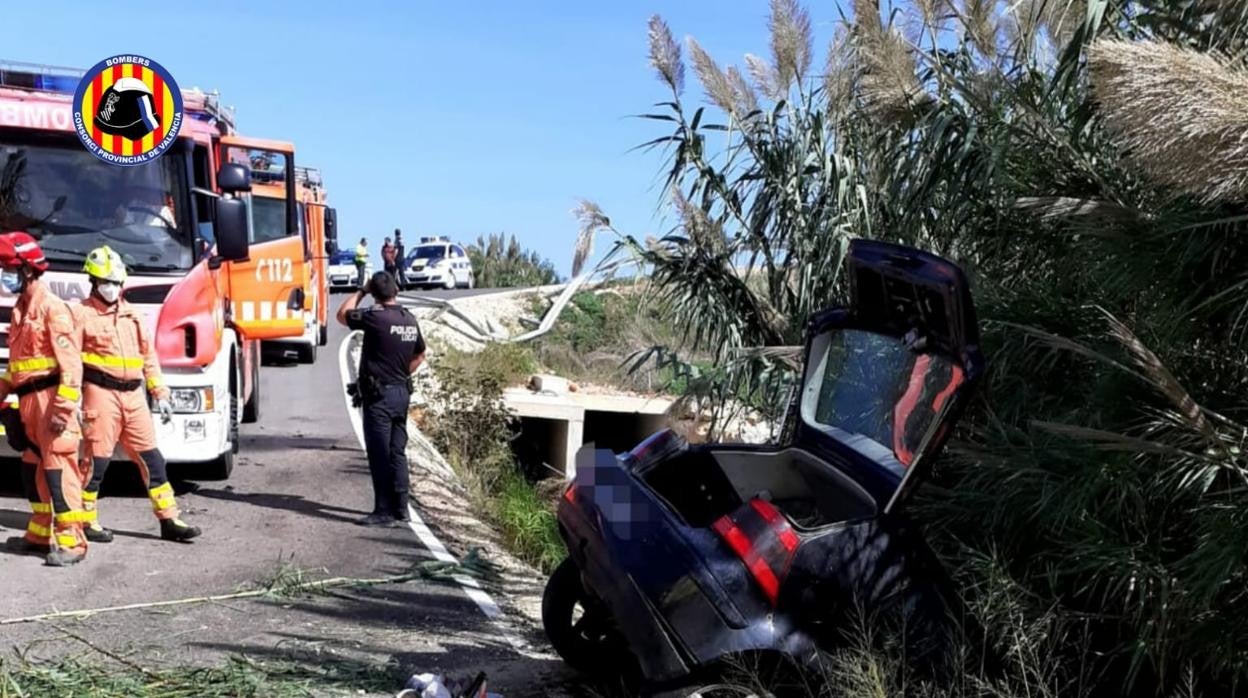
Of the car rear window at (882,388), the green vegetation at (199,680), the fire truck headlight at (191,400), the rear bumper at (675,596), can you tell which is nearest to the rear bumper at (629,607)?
the rear bumper at (675,596)

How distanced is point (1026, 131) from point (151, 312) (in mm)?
6454

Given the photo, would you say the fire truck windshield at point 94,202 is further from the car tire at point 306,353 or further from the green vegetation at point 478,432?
the car tire at point 306,353

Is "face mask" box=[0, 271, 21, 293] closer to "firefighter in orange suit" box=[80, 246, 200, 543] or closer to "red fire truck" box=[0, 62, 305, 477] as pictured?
"red fire truck" box=[0, 62, 305, 477]

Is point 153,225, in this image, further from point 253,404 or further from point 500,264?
point 500,264

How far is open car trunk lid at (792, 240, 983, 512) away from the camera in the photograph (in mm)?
4730

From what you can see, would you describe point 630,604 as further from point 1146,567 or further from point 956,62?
point 956,62

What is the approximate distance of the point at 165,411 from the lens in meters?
9.60

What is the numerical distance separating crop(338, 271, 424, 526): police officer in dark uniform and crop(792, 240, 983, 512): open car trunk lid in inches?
186

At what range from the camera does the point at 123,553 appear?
27.6 feet

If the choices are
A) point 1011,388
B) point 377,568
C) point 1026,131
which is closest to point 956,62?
point 1026,131

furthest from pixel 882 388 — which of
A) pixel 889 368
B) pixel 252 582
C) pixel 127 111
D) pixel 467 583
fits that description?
pixel 127 111

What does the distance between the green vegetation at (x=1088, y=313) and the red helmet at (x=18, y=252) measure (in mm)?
4513

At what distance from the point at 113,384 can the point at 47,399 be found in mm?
439

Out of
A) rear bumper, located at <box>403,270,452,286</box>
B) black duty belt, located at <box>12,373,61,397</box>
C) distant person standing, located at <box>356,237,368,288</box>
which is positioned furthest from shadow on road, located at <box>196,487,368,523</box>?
rear bumper, located at <box>403,270,452,286</box>
